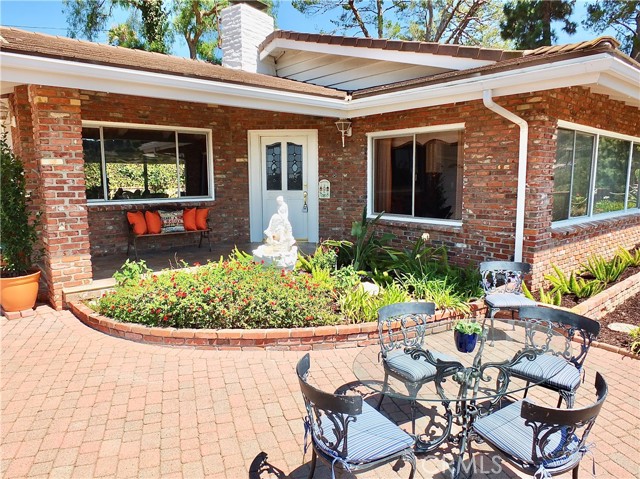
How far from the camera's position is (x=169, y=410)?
3.28 metres

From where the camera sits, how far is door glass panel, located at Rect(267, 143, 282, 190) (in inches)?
349

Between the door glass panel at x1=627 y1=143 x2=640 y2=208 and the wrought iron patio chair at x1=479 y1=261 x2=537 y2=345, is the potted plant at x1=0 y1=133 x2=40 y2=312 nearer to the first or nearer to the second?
the wrought iron patio chair at x1=479 y1=261 x2=537 y2=345

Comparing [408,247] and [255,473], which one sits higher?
[408,247]

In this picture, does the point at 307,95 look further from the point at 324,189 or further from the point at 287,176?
the point at 287,176

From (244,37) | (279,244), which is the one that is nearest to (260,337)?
(279,244)

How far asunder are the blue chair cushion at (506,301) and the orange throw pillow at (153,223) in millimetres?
5733

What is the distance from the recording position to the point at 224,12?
1038cm

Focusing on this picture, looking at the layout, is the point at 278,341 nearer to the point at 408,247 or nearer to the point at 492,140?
the point at 408,247

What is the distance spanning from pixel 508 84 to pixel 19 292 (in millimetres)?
6443

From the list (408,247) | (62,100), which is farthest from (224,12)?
(408,247)

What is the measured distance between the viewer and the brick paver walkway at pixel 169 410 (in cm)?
268

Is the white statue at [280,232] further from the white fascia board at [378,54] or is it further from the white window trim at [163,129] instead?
the white fascia board at [378,54]

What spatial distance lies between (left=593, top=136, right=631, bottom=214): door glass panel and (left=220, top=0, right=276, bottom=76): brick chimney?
7.24 metres

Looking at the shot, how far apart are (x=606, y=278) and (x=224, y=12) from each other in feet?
32.5
